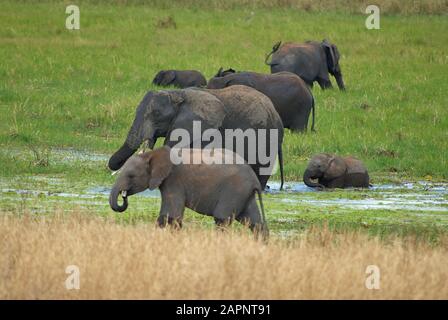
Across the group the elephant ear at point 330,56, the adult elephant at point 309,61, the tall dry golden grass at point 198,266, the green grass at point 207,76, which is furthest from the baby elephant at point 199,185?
the elephant ear at point 330,56

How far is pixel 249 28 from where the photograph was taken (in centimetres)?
3094

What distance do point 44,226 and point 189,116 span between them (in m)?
4.10

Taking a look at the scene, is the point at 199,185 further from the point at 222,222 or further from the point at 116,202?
the point at 116,202

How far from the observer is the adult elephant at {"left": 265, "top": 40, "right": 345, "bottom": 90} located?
2452cm

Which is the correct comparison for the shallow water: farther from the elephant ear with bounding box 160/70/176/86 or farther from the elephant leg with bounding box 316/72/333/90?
the elephant leg with bounding box 316/72/333/90

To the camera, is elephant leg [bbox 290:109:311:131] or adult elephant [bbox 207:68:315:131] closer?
adult elephant [bbox 207:68:315:131]

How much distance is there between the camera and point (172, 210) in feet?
38.7

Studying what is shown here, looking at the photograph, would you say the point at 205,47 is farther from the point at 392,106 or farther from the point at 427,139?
the point at 427,139

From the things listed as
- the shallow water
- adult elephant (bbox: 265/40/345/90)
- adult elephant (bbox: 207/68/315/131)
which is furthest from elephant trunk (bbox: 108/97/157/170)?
adult elephant (bbox: 265/40/345/90)

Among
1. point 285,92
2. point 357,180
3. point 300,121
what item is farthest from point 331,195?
point 300,121

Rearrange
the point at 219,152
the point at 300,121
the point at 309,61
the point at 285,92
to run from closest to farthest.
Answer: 1. the point at 219,152
2. the point at 285,92
3. the point at 300,121
4. the point at 309,61

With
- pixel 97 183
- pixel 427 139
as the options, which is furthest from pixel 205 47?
pixel 97 183

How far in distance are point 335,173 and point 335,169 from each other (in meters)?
0.06

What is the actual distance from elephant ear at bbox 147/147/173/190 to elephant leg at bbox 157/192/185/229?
0.57 ft
